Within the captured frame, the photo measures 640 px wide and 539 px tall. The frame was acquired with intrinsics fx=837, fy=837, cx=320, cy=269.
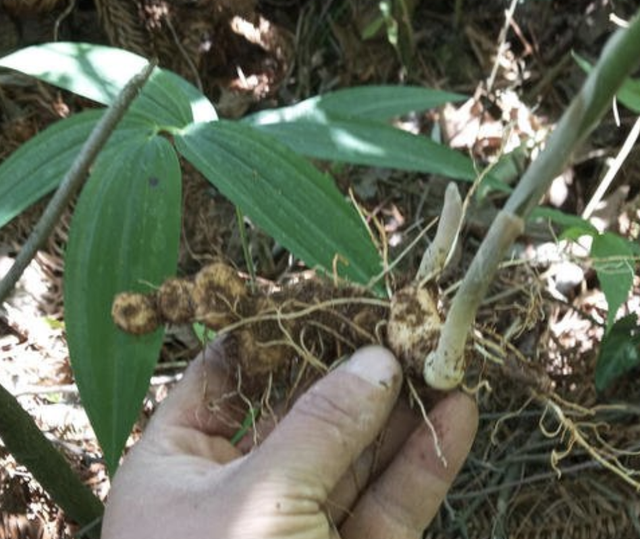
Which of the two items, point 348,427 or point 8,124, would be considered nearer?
point 348,427

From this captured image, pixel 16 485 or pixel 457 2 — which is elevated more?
pixel 457 2

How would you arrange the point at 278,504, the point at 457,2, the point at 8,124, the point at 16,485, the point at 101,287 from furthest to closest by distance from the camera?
1. the point at 457,2
2. the point at 8,124
3. the point at 16,485
4. the point at 101,287
5. the point at 278,504

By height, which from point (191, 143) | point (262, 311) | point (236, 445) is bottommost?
point (236, 445)

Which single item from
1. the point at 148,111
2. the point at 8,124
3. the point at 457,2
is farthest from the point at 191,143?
the point at 457,2

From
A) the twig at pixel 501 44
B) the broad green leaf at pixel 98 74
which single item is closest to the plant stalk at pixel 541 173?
the broad green leaf at pixel 98 74

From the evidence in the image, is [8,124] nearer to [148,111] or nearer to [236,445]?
[148,111]

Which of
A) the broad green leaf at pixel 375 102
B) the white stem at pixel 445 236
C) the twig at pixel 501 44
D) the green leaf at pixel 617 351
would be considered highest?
the broad green leaf at pixel 375 102

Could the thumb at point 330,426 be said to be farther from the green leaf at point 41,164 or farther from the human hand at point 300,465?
the green leaf at point 41,164
